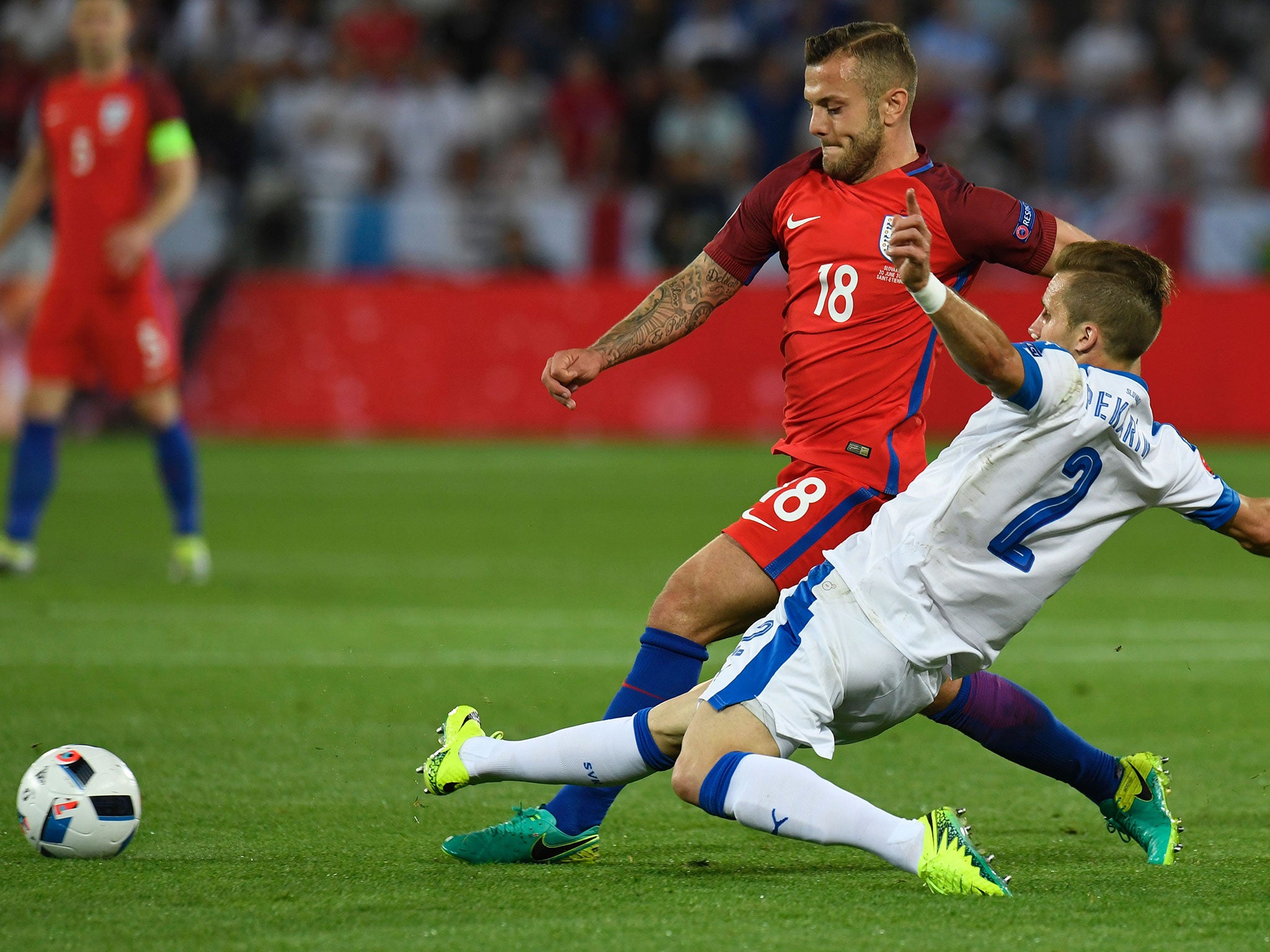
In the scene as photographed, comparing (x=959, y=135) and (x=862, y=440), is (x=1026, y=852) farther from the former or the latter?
(x=959, y=135)

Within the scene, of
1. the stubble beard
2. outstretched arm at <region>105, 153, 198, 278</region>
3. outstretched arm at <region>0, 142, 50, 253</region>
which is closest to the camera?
the stubble beard

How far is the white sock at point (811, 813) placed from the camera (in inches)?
139

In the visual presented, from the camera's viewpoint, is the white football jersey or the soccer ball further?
the soccer ball

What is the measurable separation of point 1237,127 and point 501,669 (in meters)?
12.9

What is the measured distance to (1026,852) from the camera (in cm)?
411

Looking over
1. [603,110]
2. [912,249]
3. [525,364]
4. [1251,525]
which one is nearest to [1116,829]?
[1251,525]

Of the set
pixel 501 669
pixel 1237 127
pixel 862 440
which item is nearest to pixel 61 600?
pixel 501 669

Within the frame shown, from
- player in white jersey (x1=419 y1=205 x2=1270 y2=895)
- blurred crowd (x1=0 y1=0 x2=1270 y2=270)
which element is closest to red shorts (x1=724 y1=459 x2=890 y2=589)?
player in white jersey (x1=419 y1=205 x2=1270 y2=895)

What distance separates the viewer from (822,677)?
368 centimetres

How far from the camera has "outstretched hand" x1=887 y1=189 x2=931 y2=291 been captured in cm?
336

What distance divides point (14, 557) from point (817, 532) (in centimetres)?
567

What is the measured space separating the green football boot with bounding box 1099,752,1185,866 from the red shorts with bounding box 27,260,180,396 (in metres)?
5.69

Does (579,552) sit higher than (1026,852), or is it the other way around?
(1026,852)

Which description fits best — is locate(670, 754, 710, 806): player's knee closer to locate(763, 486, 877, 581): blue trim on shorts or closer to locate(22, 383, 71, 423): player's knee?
locate(763, 486, 877, 581): blue trim on shorts
